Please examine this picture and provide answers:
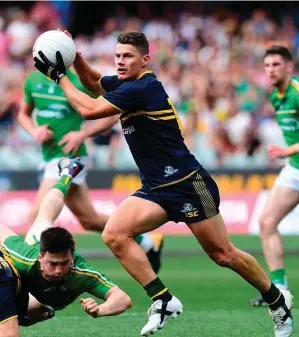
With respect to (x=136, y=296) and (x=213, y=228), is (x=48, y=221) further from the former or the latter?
(x=136, y=296)

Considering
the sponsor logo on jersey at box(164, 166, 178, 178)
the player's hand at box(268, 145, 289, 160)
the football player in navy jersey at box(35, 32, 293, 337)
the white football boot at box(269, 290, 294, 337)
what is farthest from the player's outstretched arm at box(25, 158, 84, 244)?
the white football boot at box(269, 290, 294, 337)

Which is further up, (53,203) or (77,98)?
(77,98)

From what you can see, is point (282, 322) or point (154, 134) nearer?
point (154, 134)

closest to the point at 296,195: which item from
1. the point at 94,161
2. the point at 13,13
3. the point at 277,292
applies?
the point at 277,292

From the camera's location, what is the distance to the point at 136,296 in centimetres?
995

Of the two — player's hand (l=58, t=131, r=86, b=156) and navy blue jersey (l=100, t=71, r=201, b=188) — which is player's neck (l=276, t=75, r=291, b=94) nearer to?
player's hand (l=58, t=131, r=86, b=156)

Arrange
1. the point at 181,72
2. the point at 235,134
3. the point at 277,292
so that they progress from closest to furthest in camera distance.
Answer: the point at 277,292 → the point at 235,134 → the point at 181,72

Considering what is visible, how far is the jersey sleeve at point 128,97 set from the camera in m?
6.90

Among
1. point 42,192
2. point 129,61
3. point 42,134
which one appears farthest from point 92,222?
point 129,61

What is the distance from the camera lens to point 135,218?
7.12 metres

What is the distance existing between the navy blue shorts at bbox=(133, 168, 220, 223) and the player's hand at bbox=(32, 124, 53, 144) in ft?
10.5

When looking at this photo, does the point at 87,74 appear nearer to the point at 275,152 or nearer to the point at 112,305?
the point at 275,152

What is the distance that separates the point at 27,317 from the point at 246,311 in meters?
2.51

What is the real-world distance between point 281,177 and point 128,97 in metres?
3.26
